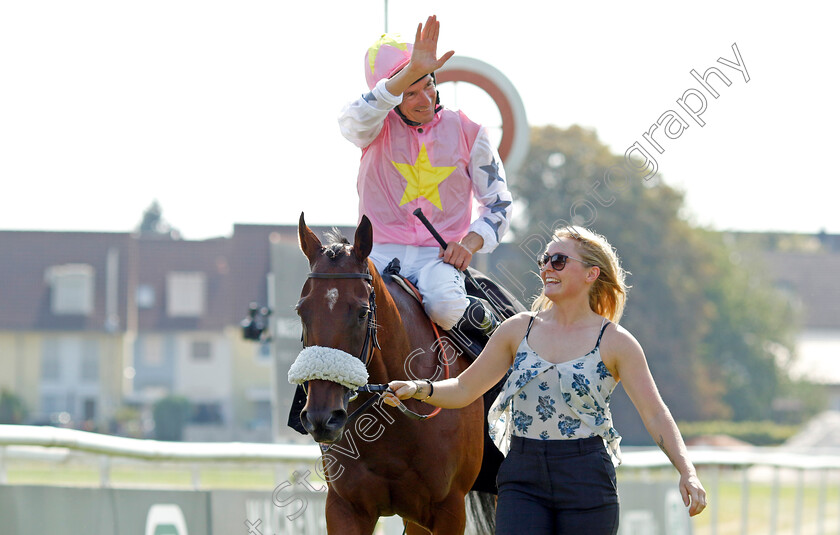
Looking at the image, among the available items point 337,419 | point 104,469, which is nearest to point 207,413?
point 104,469

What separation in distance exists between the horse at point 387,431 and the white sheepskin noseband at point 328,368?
176mm

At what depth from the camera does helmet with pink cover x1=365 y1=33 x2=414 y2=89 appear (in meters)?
5.45

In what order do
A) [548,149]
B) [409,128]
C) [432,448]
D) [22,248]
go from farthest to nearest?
[22,248], [548,149], [409,128], [432,448]

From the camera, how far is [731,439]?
46.5 meters

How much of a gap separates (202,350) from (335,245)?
62.6m

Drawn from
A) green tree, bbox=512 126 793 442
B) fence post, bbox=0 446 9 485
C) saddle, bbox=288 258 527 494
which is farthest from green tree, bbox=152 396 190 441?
saddle, bbox=288 258 527 494

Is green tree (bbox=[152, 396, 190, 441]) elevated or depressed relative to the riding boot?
depressed

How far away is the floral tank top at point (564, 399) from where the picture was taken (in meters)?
3.97

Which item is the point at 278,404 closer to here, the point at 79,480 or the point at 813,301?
A: the point at 79,480

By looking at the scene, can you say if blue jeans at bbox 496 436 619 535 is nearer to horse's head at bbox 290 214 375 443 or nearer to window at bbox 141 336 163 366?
horse's head at bbox 290 214 375 443

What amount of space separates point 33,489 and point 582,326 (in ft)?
10.1

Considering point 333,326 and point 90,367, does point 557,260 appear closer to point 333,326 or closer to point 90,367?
point 333,326

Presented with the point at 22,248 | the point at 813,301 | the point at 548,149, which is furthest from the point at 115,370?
the point at 813,301

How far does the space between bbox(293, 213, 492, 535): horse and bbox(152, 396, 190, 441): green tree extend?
1842 inches
